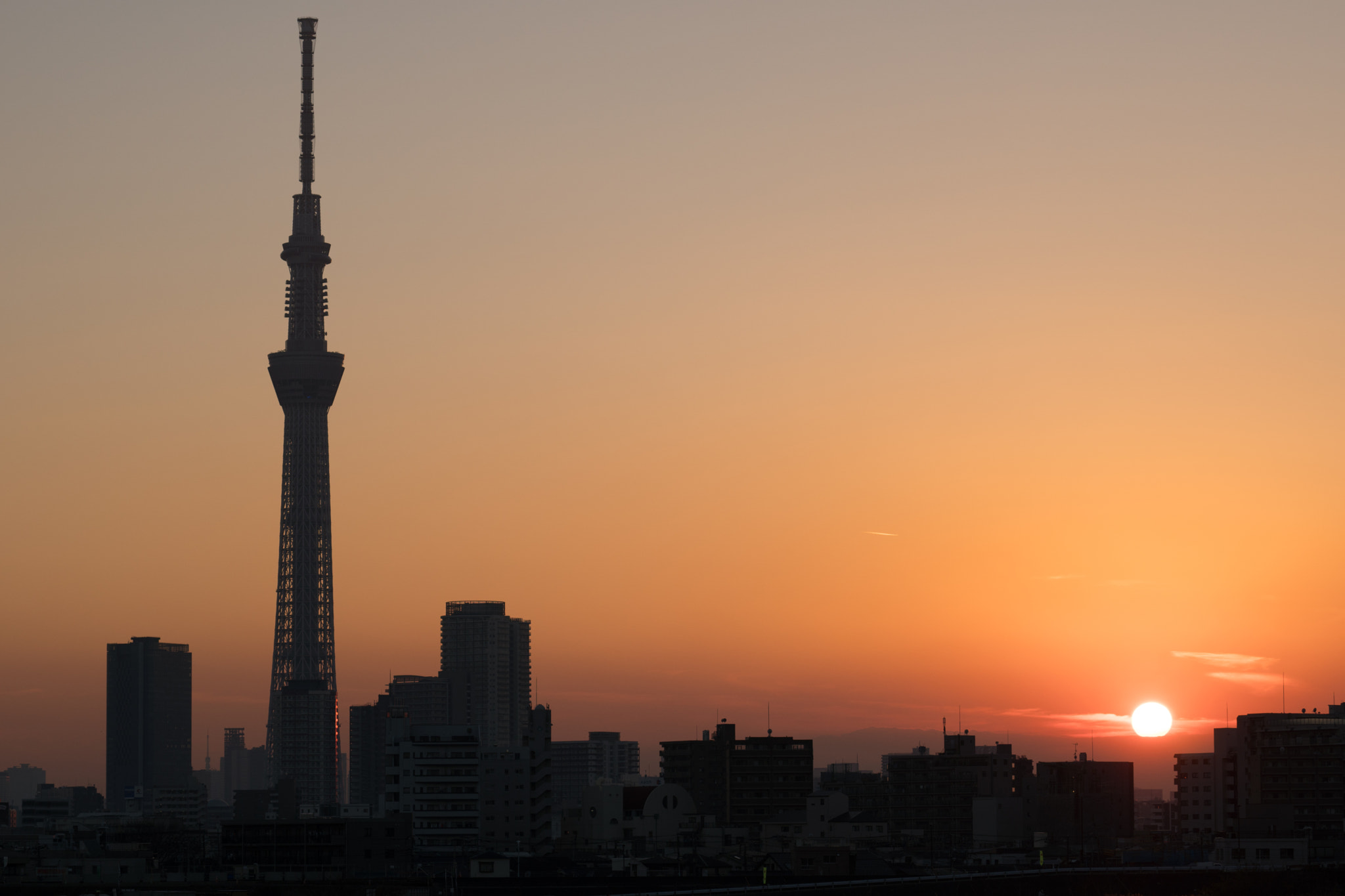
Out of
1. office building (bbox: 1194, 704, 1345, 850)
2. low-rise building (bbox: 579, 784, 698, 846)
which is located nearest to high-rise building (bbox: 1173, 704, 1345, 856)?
office building (bbox: 1194, 704, 1345, 850)

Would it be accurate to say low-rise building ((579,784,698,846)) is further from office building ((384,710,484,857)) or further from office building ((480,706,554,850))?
office building ((384,710,484,857))

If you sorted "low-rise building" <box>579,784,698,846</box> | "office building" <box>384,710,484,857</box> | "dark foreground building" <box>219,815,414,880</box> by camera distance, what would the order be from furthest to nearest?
"office building" <box>384,710,484,857</box>
"low-rise building" <box>579,784,698,846</box>
"dark foreground building" <box>219,815,414,880</box>

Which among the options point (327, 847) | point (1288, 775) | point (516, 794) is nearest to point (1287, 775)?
point (1288, 775)

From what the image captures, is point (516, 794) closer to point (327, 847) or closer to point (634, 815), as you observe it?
point (634, 815)

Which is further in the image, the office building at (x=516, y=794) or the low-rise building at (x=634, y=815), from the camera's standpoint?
the office building at (x=516, y=794)

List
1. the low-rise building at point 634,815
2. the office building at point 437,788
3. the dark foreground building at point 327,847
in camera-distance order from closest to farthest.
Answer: the dark foreground building at point 327,847, the low-rise building at point 634,815, the office building at point 437,788

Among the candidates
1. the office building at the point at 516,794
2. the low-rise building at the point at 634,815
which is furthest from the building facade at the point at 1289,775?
the office building at the point at 516,794

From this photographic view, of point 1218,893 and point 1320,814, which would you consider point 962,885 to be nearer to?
point 1218,893

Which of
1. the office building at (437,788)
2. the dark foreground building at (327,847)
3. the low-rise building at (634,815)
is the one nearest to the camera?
the dark foreground building at (327,847)

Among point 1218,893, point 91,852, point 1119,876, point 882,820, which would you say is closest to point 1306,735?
point 882,820

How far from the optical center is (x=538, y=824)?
591ft

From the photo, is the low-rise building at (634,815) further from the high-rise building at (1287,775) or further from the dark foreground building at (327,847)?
the high-rise building at (1287,775)

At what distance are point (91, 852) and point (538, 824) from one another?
46783 mm

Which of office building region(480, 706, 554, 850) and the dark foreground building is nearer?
the dark foreground building
